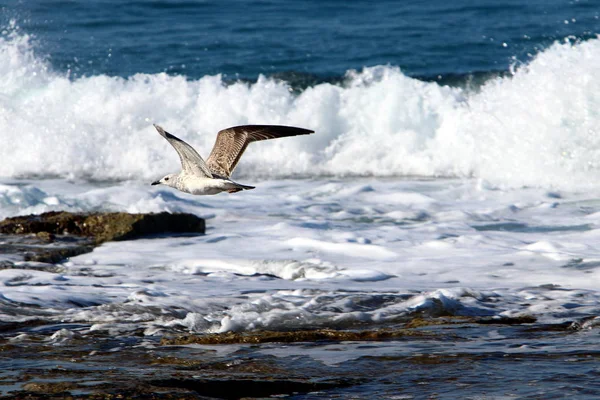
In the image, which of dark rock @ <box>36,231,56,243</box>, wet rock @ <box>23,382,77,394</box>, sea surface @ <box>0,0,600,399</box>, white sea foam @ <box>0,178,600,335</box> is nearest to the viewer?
wet rock @ <box>23,382,77,394</box>

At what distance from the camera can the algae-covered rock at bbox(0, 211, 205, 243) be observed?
8.60 metres

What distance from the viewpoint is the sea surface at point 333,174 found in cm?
614

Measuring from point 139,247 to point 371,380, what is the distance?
13.0 ft

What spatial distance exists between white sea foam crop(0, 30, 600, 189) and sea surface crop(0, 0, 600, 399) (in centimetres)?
4

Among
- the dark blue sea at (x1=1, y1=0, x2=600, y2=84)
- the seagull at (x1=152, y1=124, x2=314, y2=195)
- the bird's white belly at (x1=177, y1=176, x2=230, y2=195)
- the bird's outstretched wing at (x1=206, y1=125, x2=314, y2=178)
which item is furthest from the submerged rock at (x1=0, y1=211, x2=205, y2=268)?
the dark blue sea at (x1=1, y1=0, x2=600, y2=84)

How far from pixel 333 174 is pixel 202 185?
6.39 m

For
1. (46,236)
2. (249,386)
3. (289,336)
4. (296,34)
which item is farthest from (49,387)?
(296,34)

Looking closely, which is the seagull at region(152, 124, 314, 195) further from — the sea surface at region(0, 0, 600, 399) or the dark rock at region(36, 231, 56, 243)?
the dark rock at region(36, 231, 56, 243)

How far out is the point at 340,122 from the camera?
583 inches

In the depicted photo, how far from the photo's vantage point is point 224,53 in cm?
1783

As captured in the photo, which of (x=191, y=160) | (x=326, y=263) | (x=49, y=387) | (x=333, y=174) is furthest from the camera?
(x=333, y=174)

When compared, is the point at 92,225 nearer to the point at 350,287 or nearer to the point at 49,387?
the point at 350,287

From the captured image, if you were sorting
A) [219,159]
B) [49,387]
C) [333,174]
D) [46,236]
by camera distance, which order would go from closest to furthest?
[49,387]
[219,159]
[46,236]
[333,174]

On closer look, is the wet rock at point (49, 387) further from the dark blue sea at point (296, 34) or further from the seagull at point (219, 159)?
the dark blue sea at point (296, 34)
